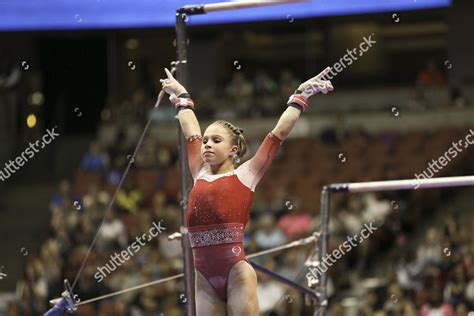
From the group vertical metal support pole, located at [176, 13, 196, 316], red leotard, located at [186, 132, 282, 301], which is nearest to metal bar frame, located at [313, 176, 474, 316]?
vertical metal support pole, located at [176, 13, 196, 316]

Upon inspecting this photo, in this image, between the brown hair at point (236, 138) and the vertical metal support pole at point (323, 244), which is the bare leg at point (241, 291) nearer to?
the brown hair at point (236, 138)

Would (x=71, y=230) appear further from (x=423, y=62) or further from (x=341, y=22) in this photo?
(x=423, y=62)

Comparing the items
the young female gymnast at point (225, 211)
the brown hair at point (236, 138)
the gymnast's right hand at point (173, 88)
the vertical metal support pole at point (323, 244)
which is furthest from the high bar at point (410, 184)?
the gymnast's right hand at point (173, 88)

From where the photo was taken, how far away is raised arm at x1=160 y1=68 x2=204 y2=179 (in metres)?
6.17

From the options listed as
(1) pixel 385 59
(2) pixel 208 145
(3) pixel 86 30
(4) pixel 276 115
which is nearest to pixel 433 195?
(4) pixel 276 115

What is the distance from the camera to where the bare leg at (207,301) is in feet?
19.5

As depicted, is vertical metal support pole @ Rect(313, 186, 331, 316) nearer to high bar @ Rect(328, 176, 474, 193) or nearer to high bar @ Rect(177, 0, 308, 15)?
high bar @ Rect(328, 176, 474, 193)

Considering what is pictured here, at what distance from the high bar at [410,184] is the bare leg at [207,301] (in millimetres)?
1984

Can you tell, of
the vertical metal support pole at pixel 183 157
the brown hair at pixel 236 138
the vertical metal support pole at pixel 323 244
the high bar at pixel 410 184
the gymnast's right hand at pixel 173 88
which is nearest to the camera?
the brown hair at pixel 236 138

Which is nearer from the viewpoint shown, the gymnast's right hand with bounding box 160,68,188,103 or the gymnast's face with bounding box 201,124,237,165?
the gymnast's face with bounding box 201,124,237,165

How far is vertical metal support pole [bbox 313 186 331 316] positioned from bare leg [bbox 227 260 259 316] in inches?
78.0

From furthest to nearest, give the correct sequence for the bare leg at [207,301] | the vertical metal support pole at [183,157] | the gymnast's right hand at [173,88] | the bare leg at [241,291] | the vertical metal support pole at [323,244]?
the vertical metal support pole at [323,244] < the vertical metal support pole at [183,157] < the gymnast's right hand at [173,88] < the bare leg at [207,301] < the bare leg at [241,291]

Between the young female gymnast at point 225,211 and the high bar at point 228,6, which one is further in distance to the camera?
the high bar at point 228,6

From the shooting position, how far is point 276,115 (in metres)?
16.7
